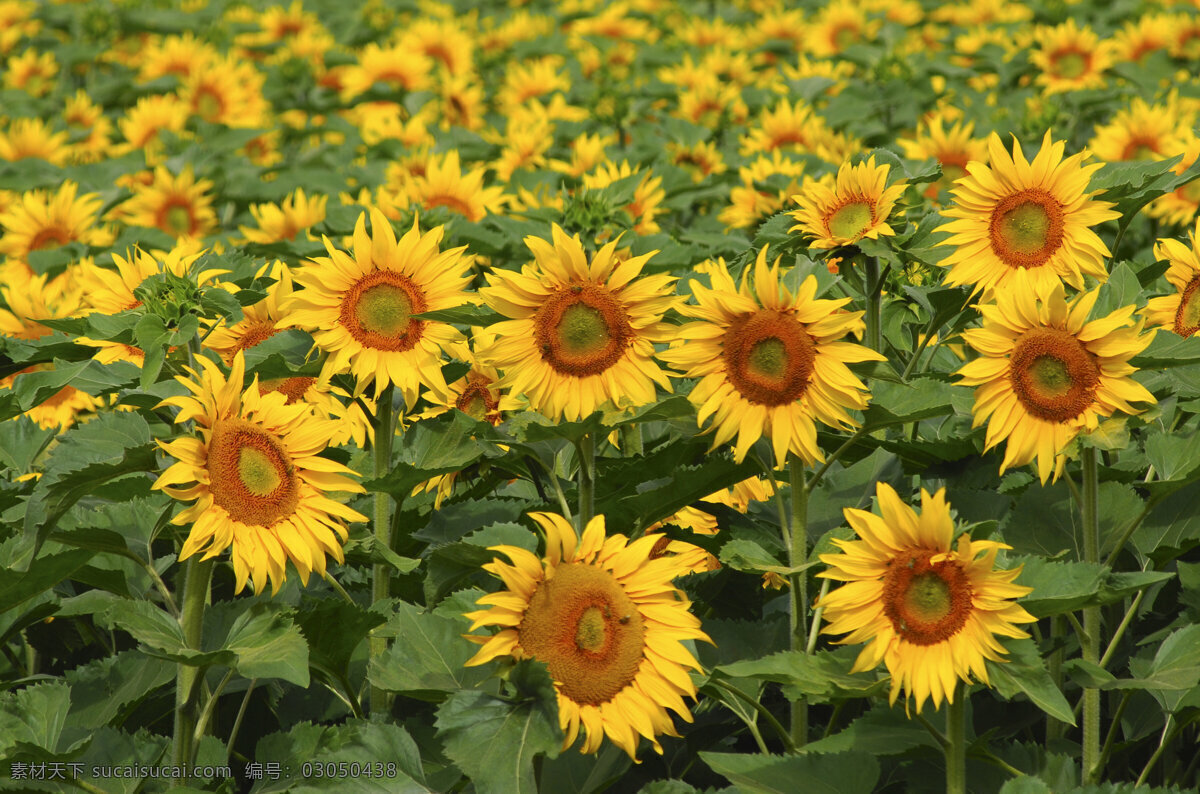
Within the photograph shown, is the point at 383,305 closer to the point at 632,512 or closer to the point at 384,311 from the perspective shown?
the point at 384,311

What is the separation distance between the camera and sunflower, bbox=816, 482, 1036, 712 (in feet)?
6.21

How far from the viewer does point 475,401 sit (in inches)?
109

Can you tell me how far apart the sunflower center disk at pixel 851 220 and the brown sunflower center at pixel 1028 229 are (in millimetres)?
251

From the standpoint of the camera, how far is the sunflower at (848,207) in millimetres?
2582

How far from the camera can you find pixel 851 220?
2.62m

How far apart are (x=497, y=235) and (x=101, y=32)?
6.28 metres

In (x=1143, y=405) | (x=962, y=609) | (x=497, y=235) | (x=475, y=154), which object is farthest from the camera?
(x=475, y=154)

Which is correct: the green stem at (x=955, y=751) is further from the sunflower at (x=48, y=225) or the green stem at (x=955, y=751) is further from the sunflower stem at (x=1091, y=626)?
the sunflower at (x=48, y=225)

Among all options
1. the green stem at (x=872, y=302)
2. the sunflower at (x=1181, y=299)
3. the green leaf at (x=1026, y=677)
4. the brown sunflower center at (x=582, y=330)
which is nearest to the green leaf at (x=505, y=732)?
the brown sunflower center at (x=582, y=330)

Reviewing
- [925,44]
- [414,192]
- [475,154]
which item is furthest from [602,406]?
[925,44]

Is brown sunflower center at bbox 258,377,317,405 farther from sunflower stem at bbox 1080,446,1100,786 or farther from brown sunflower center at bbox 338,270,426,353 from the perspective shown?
sunflower stem at bbox 1080,446,1100,786

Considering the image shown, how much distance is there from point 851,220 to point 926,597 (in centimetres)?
96

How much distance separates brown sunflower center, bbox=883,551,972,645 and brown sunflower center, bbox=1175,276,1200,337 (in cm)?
95

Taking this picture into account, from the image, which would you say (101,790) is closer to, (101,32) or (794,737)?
(794,737)
